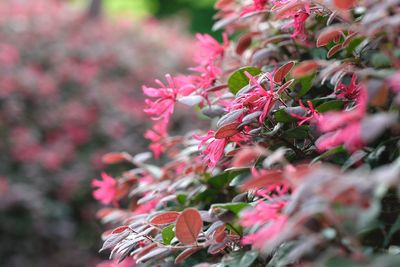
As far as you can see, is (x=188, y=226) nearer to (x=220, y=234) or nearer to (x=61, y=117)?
(x=220, y=234)

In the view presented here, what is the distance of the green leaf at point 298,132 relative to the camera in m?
1.31

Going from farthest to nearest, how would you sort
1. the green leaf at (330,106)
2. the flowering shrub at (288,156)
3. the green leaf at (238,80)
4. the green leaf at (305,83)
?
1. the green leaf at (238,80)
2. the green leaf at (305,83)
3. the green leaf at (330,106)
4. the flowering shrub at (288,156)

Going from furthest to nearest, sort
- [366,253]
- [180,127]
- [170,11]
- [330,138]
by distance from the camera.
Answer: [170,11] < [180,127] < [330,138] < [366,253]

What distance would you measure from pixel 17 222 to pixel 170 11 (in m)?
10.2

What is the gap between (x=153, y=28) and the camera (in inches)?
279

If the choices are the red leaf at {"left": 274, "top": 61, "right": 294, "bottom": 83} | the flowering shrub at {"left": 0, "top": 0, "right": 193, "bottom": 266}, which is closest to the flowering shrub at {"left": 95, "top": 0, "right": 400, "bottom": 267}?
the red leaf at {"left": 274, "top": 61, "right": 294, "bottom": 83}

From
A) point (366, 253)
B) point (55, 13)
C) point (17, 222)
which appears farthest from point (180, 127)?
point (366, 253)

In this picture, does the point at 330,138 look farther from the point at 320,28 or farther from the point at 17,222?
the point at 17,222

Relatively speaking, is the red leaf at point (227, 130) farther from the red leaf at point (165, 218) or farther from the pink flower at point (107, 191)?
the pink flower at point (107, 191)

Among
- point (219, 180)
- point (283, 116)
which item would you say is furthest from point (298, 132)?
point (219, 180)

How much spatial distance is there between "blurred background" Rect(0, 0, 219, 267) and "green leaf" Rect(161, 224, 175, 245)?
2839 millimetres

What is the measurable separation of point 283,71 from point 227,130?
200 mm

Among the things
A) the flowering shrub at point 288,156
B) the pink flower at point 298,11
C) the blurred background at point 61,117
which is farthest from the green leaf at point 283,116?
the blurred background at point 61,117

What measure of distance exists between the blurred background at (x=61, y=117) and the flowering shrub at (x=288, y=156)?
2.33 metres
